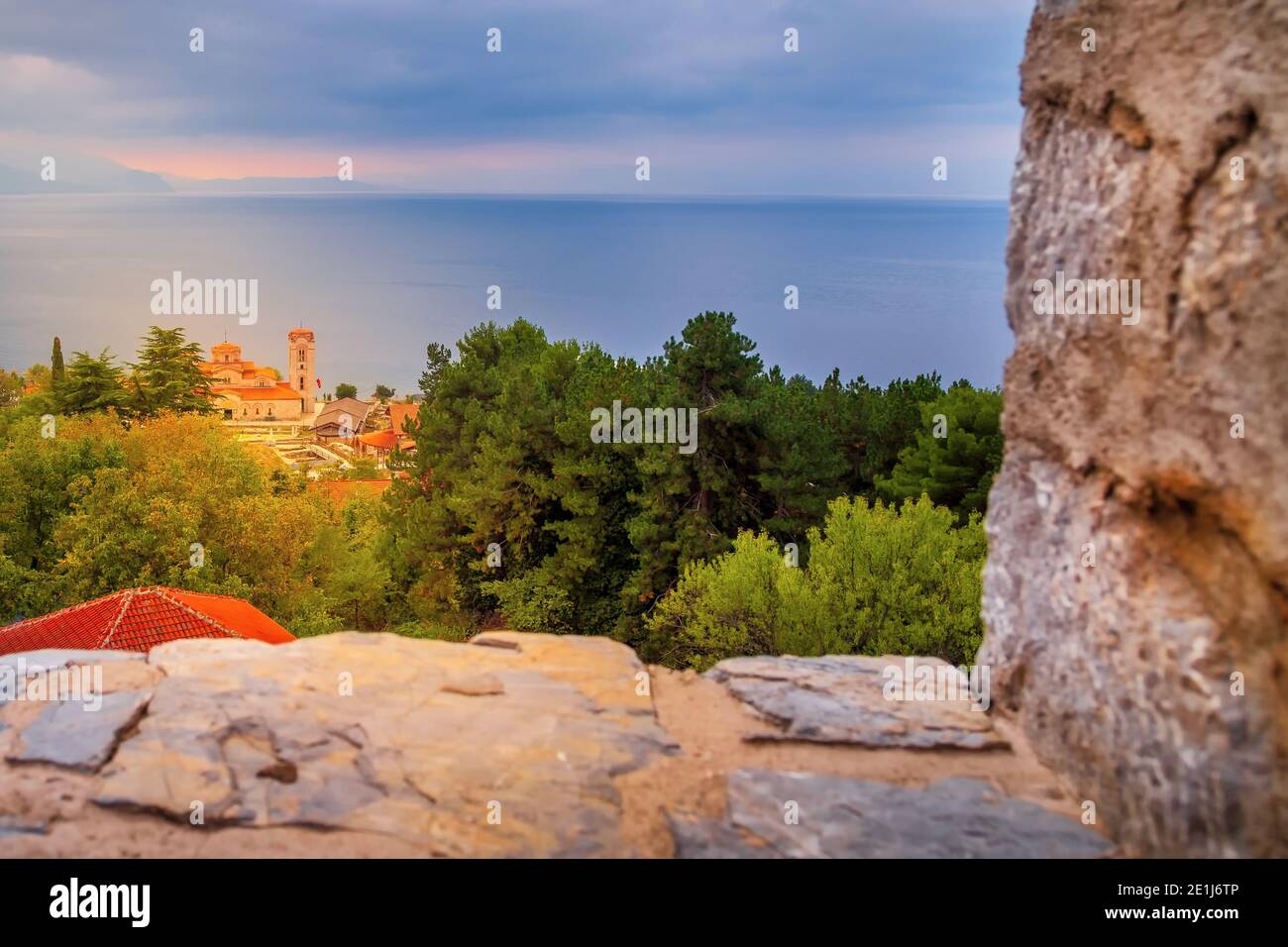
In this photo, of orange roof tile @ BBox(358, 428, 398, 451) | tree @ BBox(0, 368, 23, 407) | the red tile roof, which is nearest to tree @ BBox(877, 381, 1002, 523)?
the red tile roof

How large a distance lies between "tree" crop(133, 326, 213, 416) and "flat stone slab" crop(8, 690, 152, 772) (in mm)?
41001

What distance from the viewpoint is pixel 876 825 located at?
496cm

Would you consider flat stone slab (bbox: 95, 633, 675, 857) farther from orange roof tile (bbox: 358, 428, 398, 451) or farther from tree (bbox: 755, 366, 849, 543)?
orange roof tile (bbox: 358, 428, 398, 451)

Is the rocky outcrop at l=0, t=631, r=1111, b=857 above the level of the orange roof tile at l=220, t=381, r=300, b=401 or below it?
below

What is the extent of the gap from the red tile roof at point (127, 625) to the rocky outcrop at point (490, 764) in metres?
9.23

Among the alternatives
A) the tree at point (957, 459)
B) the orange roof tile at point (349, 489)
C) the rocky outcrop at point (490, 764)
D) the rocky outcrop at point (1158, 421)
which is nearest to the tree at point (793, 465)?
the tree at point (957, 459)

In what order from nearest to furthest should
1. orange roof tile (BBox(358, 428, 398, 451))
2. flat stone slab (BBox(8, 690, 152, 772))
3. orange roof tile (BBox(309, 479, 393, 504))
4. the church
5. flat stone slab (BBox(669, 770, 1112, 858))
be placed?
flat stone slab (BBox(669, 770, 1112, 858)), flat stone slab (BBox(8, 690, 152, 772)), orange roof tile (BBox(309, 479, 393, 504)), orange roof tile (BBox(358, 428, 398, 451)), the church

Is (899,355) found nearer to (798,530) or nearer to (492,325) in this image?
(492,325)

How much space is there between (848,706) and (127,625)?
12.8m

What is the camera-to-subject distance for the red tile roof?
596 inches

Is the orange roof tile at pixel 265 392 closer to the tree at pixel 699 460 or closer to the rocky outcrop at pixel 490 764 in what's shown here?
the tree at pixel 699 460

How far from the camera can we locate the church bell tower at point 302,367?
117188 mm

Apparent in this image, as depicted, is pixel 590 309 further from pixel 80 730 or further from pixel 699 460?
pixel 80 730

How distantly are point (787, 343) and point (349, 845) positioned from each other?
313ft
